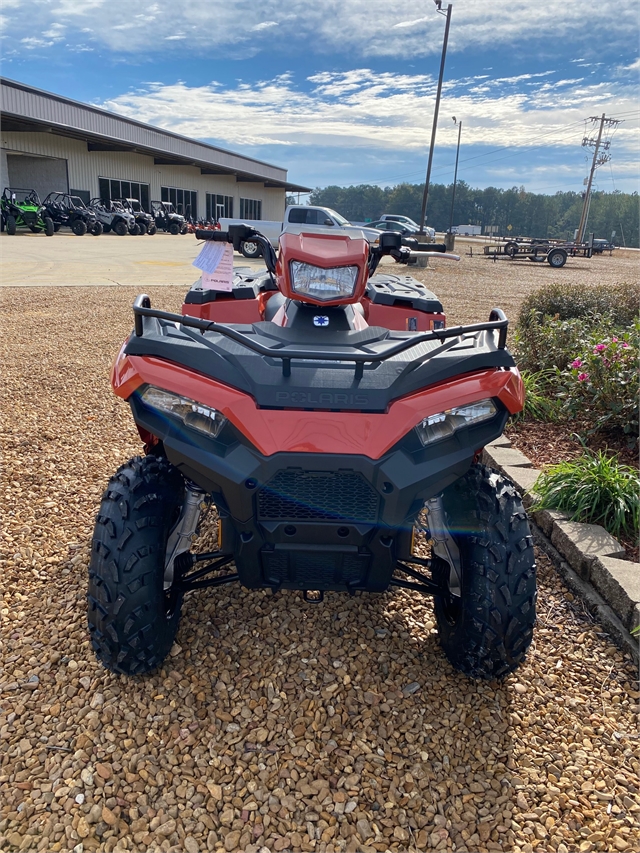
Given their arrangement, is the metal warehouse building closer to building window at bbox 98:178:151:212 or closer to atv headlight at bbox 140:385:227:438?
building window at bbox 98:178:151:212

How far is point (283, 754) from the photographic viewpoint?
1.87 m

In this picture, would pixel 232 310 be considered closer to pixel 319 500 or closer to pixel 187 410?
pixel 187 410

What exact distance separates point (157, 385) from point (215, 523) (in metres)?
1.39

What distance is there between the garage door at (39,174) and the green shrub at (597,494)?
104ft

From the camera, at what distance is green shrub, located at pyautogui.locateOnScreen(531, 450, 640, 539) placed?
2.92 m

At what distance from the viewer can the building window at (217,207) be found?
42.2 metres

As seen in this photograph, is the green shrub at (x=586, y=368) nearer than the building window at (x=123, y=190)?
Yes

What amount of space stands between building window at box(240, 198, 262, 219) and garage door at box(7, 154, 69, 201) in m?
18.7

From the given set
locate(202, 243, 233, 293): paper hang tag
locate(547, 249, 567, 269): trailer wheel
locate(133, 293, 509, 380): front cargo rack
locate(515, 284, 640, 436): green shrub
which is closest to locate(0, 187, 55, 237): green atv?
locate(547, 249, 567, 269): trailer wheel

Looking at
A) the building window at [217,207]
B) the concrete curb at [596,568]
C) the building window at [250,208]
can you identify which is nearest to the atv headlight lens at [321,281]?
the concrete curb at [596,568]

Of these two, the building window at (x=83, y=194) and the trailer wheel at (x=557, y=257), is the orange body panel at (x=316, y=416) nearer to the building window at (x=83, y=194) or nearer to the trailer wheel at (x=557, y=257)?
the trailer wheel at (x=557, y=257)

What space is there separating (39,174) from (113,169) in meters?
4.55

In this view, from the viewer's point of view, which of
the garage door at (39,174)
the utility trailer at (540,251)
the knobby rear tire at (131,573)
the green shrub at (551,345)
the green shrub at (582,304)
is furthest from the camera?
the garage door at (39,174)

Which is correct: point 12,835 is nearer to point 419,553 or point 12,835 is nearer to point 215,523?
point 215,523
